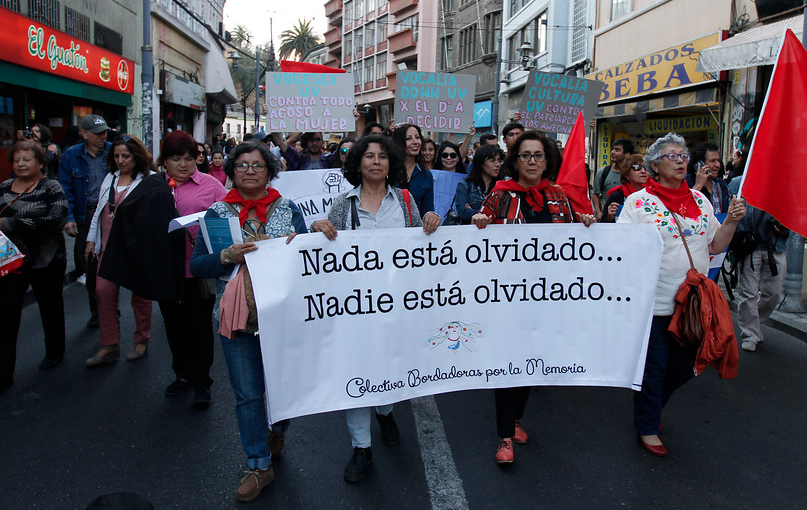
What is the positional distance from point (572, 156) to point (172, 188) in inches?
133

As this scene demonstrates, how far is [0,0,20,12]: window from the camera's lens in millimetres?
12469

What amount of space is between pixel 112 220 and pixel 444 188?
3.28 metres

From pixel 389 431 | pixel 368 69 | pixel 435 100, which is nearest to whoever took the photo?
pixel 389 431

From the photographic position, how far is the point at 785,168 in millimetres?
3580

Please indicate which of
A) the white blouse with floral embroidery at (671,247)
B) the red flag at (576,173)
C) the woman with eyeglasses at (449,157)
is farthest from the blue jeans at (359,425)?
the woman with eyeglasses at (449,157)

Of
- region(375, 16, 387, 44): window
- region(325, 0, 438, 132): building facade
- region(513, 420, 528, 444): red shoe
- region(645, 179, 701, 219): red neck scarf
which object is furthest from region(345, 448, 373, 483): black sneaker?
region(375, 16, 387, 44): window

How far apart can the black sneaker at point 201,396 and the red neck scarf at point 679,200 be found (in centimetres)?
325

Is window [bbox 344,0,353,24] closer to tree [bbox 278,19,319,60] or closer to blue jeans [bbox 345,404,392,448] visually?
tree [bbox 278,19,319,60]

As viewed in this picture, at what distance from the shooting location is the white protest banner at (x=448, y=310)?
10.9 feet

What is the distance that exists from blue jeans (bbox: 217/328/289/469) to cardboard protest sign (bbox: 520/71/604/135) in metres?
6.73

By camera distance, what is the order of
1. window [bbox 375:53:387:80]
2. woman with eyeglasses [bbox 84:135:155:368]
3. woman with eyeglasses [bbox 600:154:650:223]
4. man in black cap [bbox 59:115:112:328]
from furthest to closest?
window [bbox 375:53:387:80] < man in black cap [bbox 59:115:112:328] < woman with eyeglasses [bbox 600:154:650:223] < woman with eyeglasses [bbox 84:135:155:368]

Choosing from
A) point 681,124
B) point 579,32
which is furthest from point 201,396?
point 579,32

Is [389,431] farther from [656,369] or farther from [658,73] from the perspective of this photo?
[658,73]

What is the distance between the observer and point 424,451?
3.86m
